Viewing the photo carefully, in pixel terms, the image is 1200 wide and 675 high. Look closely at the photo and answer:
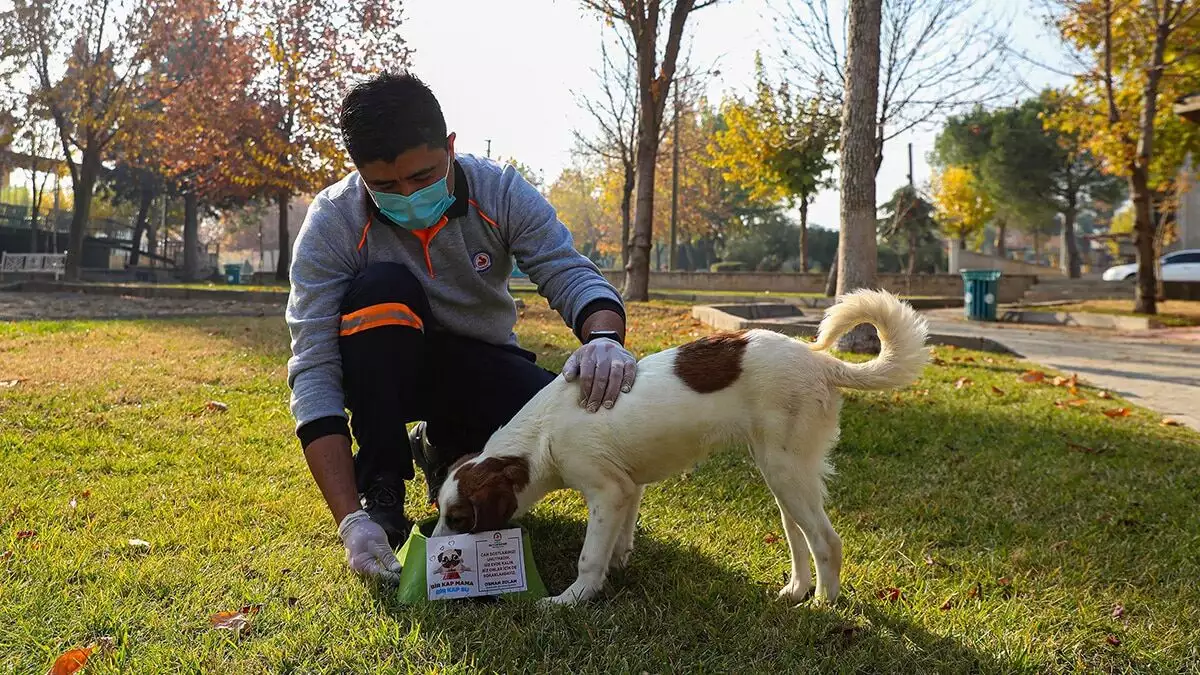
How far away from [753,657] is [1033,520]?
1.68m

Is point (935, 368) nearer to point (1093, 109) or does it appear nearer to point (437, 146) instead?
point (437, 146)

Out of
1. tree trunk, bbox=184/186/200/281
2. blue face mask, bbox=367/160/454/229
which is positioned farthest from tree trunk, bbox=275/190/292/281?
blue face mask, bbox=367/160/454/229

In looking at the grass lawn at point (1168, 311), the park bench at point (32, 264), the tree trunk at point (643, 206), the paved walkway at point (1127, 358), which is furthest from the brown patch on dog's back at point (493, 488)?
the park bench at point (32, 264)

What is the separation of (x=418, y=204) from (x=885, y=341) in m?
1.50

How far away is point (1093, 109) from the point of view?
1636 cm

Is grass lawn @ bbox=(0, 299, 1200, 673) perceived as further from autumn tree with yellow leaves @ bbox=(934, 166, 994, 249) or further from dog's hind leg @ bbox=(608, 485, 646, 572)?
autumn tree with yellow leaves @ bbox=(934, 166, 994, 249)

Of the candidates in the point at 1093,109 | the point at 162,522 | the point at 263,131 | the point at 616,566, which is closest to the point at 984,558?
the point at 616,566

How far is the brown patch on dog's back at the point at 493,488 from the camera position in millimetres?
2332

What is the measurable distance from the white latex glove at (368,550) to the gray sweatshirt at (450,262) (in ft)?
1.12

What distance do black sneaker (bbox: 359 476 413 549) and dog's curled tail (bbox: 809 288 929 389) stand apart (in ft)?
4.61

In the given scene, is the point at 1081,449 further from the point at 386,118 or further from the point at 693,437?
the point at 386,118

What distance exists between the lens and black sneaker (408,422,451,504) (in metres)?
3.19

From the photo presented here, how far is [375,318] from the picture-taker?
Result: 2.59 meters

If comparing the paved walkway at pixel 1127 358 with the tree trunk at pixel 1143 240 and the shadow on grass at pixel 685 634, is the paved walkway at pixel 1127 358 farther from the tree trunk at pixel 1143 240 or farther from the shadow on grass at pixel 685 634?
the shadow on grass at pixel 685 634
